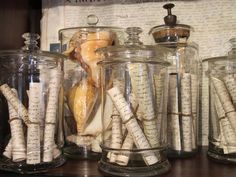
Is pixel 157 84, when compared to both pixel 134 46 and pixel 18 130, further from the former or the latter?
pixel 18 130

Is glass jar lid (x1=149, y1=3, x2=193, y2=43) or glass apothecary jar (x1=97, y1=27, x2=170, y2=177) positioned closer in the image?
glass apothecary jar (x1=97, y1=27, x2=170, y2=177)

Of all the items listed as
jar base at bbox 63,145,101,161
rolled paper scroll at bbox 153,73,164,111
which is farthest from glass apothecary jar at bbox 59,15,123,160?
rolled paper scroll at bbox 153,73,164,111

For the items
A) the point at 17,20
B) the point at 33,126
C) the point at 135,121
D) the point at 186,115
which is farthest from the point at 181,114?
the point at 17,20

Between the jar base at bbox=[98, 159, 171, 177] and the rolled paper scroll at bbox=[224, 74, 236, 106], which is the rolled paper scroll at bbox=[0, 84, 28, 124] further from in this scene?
the rolled paper scroll at bbox=[224, 74, 236, 106]

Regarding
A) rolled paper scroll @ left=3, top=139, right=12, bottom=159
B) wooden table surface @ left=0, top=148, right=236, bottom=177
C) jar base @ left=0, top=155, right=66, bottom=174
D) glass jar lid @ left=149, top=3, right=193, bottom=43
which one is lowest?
wooden table surface @ left=0, top=148, right=236, bottom=177

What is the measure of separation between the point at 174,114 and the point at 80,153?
0.53ft

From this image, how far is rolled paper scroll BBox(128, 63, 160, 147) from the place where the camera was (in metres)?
0.45

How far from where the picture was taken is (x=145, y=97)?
45cm

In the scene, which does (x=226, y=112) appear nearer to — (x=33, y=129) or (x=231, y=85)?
(x=231, y=85)

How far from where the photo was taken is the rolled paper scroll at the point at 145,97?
450 mm

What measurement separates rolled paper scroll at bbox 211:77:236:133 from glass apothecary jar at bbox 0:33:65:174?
0.78ft

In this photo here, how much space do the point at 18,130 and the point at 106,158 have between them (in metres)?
0.13

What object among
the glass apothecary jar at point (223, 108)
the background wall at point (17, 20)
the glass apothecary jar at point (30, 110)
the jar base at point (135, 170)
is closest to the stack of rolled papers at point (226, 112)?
the glass apothecary jar at point (223, 108)

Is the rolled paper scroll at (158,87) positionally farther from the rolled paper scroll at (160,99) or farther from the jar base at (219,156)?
the jar base at (219,156)
